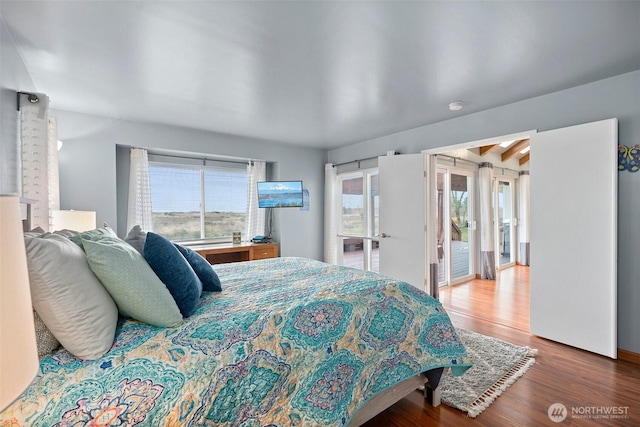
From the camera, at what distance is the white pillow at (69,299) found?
3.57ft

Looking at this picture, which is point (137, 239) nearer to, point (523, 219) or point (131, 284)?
point (131, 284)

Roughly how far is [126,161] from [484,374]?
4.81 meters

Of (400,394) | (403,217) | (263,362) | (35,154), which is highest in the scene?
(35,154)

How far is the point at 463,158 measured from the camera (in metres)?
5.35

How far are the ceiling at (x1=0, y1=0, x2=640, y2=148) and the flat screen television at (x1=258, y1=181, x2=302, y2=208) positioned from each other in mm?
1736

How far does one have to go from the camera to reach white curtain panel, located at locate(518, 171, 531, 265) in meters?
6.65

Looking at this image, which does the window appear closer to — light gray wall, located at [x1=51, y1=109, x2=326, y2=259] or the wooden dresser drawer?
light gray wall, located at [x1=51, y1=109, x2=326, y2=259]

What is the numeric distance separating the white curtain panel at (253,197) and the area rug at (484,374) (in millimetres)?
3562

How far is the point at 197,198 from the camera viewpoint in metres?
4.84

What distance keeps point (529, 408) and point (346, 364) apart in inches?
55.5

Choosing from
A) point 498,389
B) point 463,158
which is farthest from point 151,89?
point 463,158

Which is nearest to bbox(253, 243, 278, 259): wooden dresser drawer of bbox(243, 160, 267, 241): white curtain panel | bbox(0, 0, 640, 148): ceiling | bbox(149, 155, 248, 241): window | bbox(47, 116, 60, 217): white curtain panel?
bbox(243, 160, 267, 241): white curtain panel

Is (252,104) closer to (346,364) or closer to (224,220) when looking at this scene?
(224,220)

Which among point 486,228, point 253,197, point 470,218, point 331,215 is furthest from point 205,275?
point 486,228
